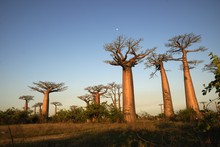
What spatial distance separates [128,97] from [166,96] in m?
3.60

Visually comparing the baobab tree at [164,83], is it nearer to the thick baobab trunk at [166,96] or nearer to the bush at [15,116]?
the thick baobab trunk at [166,96]

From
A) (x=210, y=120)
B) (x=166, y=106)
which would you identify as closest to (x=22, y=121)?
(x=166, y=106)

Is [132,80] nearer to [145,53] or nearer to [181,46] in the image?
[145,53]

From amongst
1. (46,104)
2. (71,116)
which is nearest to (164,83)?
(71,116)

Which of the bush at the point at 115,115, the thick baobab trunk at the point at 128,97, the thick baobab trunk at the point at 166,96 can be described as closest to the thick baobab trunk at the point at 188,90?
the thick baobab trunk at the point at 166,96

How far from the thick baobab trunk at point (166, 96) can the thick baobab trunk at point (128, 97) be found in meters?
2.94

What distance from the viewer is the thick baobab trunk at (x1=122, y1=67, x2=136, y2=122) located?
12.7 metres

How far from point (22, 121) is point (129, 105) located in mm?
9360

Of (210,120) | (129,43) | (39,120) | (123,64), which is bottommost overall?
(39,120)

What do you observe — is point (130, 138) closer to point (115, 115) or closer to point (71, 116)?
point (115, 115)

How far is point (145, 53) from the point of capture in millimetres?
14086

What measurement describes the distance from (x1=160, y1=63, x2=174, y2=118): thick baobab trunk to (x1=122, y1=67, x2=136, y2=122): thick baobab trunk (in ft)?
9.66

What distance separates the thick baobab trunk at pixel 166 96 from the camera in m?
14.1

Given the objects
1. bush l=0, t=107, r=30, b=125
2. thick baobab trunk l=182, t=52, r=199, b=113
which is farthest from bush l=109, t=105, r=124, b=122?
bush l=0, t=107, r=30, b=125
